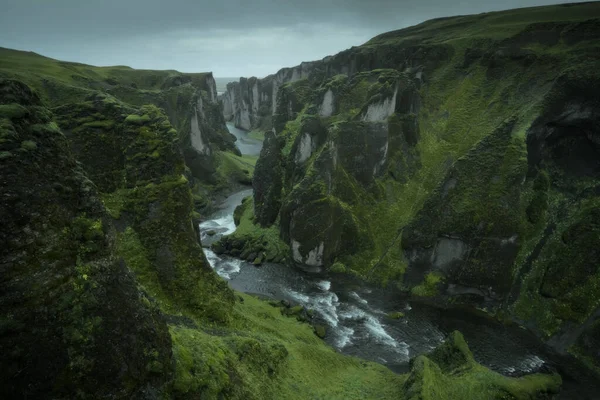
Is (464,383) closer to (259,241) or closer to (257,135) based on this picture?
(259,241)

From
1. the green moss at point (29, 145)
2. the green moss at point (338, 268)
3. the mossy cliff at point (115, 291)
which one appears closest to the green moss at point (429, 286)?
the green moss at point (338, 268)

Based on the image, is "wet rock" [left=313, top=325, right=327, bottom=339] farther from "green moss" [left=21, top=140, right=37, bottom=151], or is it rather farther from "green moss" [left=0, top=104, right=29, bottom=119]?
"green moss" [left=0, top=104, right=29, bottom=119]

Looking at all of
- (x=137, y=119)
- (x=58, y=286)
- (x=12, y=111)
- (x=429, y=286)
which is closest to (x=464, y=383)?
(x=429, y=286)

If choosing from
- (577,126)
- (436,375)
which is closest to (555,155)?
(577,126)

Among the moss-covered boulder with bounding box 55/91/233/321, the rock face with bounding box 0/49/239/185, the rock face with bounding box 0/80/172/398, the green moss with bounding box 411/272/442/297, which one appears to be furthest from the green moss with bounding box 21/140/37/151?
the rock face with bounding box 0/49/239/185

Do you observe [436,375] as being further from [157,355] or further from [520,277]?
[520,277]
